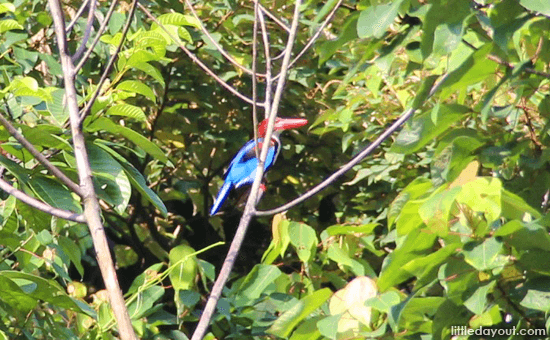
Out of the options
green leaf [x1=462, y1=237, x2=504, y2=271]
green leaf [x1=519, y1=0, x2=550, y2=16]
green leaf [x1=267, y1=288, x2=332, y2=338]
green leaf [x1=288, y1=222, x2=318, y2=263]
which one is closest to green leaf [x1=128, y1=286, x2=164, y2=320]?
green leaf [x1=288, y1=222, x2=318, y2=263]

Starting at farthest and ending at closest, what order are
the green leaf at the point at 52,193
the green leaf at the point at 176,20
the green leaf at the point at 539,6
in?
1. the green leaf at the point at 176,20
2. the green leaf at the point at 52,193
3. the green leaf at the point at 539,6

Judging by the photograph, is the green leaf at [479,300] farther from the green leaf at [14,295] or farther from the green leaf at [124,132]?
the green leaf at [14,295]

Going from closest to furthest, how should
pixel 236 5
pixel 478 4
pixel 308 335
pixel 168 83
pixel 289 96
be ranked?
1. pixel 478 4
2. pixel 308 335
3. pixel 236 5
4. pixel 168 83
5. pixel 289 96

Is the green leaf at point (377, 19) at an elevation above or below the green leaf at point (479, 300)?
above

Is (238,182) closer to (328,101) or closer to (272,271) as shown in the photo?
(328,101)

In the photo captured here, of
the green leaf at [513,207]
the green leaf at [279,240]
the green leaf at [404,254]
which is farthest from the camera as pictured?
the green leaf at [279,240]

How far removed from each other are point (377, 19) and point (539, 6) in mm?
245

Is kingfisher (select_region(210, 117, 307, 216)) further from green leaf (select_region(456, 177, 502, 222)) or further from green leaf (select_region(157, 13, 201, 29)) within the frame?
green leaf (select_region(456, 177, 502, 222))

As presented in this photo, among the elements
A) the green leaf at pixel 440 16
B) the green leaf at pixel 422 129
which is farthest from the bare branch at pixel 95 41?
the green leaf at pixel 422 129

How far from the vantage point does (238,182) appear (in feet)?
11.5

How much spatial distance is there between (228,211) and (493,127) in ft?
5.81

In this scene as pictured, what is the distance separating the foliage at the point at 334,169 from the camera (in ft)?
4.68

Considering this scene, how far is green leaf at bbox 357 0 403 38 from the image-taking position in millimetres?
1302

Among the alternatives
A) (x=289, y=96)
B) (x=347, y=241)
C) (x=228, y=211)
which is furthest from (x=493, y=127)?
(x=228, y=211)
